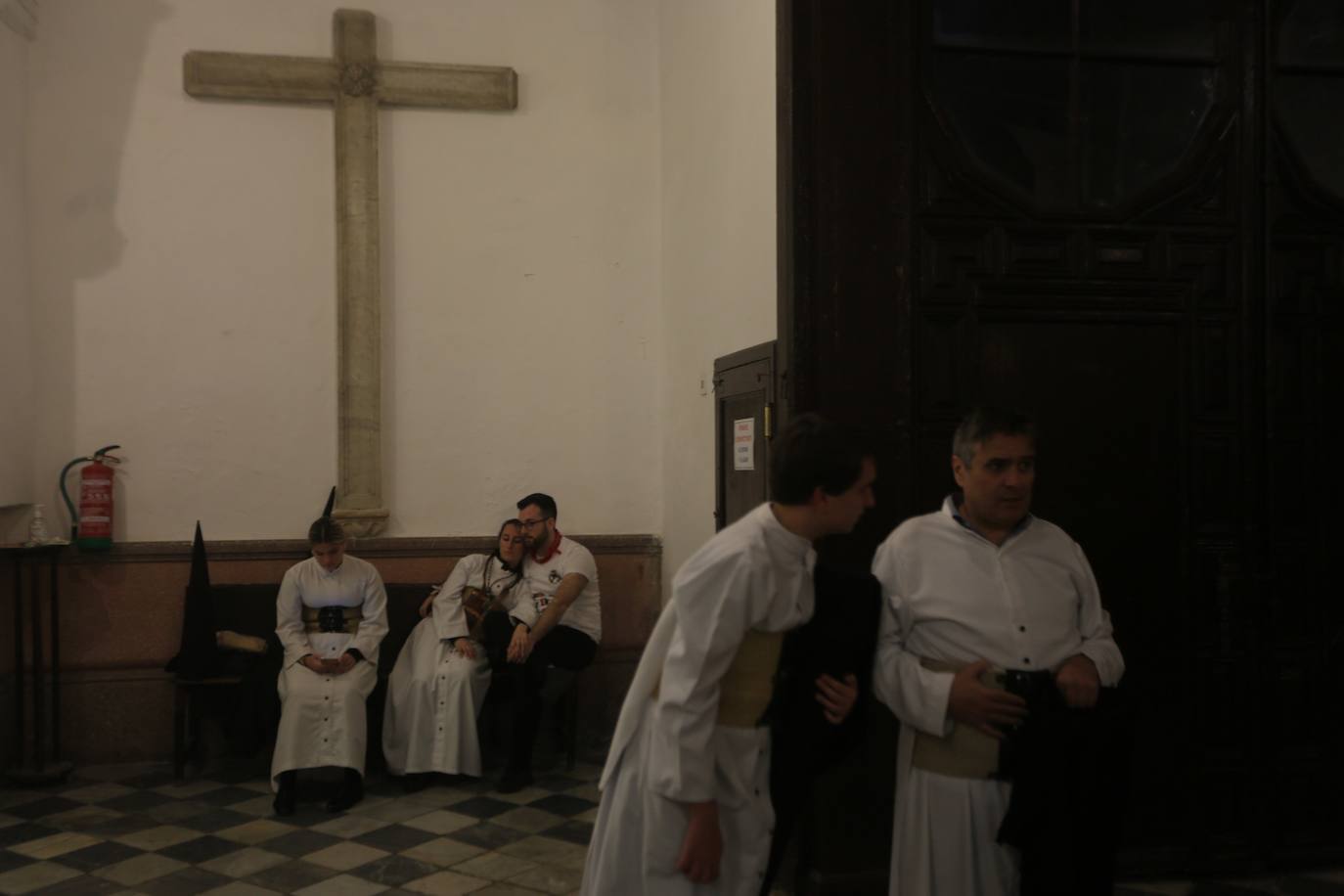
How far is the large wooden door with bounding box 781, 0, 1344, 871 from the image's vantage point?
4.28m

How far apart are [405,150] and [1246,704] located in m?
5.14

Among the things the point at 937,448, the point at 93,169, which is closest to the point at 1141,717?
the point at 937,448

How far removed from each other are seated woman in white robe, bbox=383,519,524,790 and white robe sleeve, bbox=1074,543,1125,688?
3827 millimetres


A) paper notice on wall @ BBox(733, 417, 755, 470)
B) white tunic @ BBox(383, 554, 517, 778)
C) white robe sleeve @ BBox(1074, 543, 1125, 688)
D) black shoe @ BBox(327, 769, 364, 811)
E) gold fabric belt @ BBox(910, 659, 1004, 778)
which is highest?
paper notice on wall @ BBox(733, 417, 755, 470)

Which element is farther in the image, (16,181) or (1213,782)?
(16,181)

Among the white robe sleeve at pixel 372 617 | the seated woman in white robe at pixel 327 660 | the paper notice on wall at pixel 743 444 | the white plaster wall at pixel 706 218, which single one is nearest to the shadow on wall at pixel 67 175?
the seated woman in white robe at pixel 327 660

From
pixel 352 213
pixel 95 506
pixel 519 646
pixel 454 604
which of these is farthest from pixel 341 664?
pixel 352 213

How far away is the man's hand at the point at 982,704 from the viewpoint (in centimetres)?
292

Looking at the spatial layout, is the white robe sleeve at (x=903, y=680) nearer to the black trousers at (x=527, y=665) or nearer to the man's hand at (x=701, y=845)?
the man's hand at (x=701, y=845)

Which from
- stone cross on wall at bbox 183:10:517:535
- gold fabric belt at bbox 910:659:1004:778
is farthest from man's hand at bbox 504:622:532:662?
gold fabric belt at bbox 910:659:1004:778

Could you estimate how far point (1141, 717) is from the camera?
14.6 ft

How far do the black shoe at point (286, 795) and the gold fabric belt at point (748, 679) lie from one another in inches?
148

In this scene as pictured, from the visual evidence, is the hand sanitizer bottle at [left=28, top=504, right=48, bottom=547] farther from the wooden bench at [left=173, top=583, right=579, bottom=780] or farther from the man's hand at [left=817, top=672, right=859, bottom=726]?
the man's hand at [left=817, top=672, right=859, bottom=726]

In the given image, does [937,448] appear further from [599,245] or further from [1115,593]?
[599,245]
